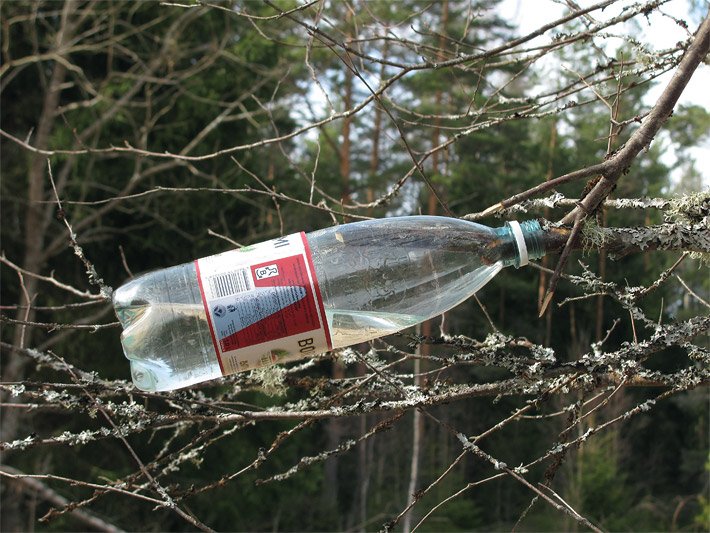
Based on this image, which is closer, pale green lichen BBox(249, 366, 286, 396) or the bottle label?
the bottle label

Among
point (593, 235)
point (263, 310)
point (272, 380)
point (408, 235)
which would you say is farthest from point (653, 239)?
point (272, 380)

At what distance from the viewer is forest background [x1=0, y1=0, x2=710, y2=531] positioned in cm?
140

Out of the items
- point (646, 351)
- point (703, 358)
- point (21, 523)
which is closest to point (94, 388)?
point (646, 351)

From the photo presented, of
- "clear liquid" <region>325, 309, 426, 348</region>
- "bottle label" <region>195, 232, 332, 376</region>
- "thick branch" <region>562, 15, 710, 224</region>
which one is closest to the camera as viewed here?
"thick branch" <region>562, 15, 710, 224</region>

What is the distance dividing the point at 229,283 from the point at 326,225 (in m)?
8.56

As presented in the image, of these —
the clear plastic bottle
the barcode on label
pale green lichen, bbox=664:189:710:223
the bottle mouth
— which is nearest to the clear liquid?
the clear plastic bottle

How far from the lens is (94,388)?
1.38 meters

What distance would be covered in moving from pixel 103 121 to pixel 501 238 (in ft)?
22.0

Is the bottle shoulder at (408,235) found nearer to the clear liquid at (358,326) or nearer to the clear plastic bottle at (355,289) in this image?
the clear plastic bottle at (355,289)

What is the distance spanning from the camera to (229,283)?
1.35 meters

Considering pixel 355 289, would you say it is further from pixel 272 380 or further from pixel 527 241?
pixel 527 241

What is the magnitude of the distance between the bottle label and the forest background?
0.14 meters

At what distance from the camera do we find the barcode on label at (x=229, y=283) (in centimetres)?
134

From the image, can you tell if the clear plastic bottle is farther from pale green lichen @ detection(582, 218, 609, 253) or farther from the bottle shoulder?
pale green lichen @ detection(582, 218, 609, 253)
